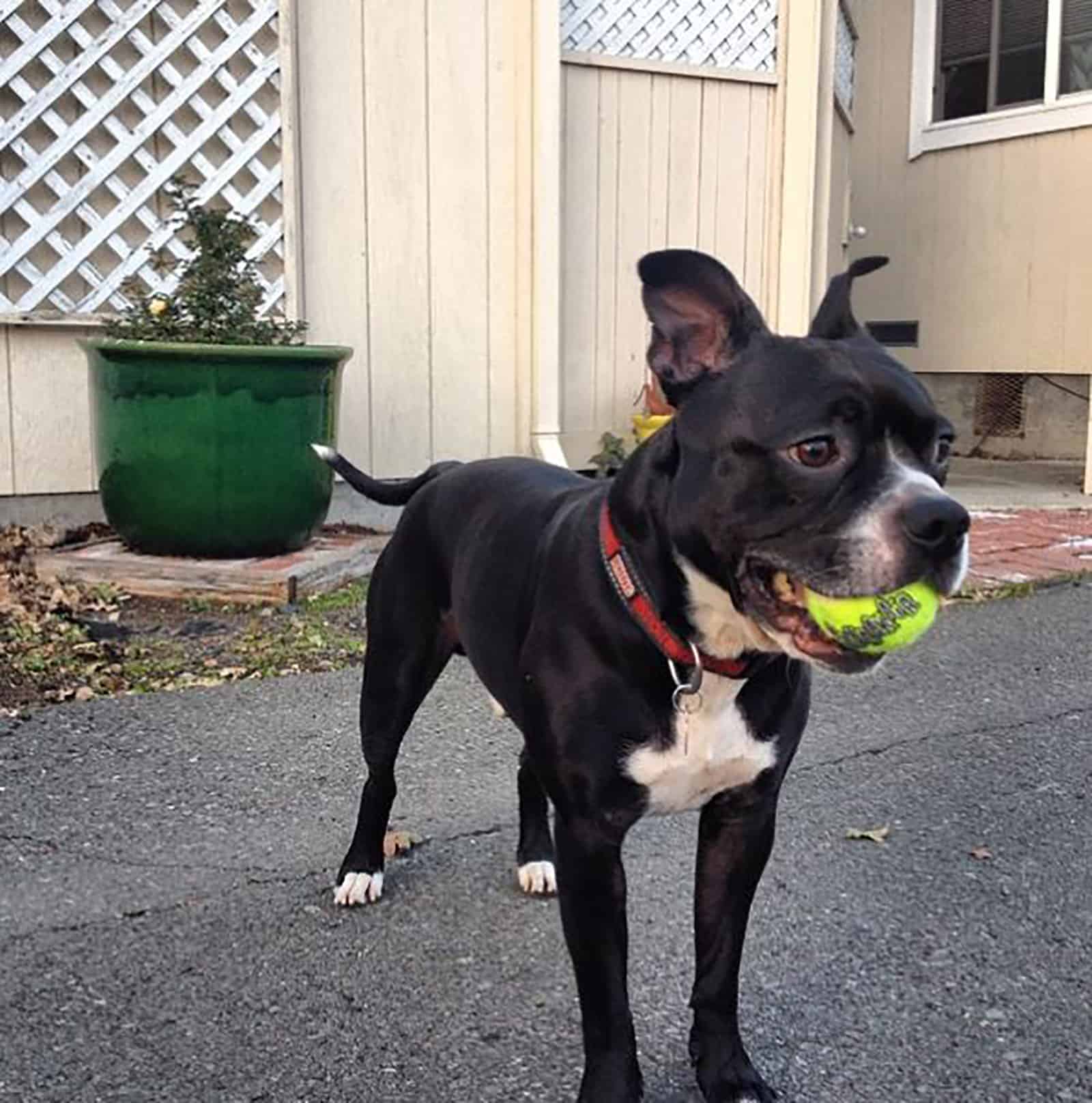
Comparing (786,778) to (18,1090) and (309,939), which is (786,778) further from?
(18,1090)

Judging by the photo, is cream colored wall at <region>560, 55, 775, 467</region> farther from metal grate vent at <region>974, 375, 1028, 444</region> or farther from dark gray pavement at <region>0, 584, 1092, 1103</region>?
metal grate vent at <region>974, 375, 1028, 444</region>

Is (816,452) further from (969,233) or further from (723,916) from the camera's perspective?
(969,233)

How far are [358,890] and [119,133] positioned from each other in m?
4.09

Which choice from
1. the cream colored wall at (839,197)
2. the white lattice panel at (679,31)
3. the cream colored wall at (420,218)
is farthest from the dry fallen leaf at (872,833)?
the cream colored wall at (839,197)

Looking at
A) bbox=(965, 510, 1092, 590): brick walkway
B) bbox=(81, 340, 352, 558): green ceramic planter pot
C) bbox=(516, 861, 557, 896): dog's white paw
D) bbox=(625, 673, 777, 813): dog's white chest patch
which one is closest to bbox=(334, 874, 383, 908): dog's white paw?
bbox=(516, 861, 557, 896): dog's white paw

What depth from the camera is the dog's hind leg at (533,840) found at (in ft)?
8.90

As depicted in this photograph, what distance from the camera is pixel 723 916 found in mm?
2078

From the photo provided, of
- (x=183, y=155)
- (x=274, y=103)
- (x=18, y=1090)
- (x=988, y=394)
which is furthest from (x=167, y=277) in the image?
(x=988, y=394)

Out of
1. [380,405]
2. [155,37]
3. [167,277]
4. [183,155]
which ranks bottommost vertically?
[380,405]

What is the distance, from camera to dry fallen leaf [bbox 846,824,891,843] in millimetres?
3023

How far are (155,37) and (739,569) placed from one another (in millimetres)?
4873

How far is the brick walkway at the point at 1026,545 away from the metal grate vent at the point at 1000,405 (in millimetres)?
2862

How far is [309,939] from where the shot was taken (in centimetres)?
250

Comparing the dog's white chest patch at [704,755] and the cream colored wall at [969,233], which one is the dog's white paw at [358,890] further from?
the cream colored wall at [969,233]
